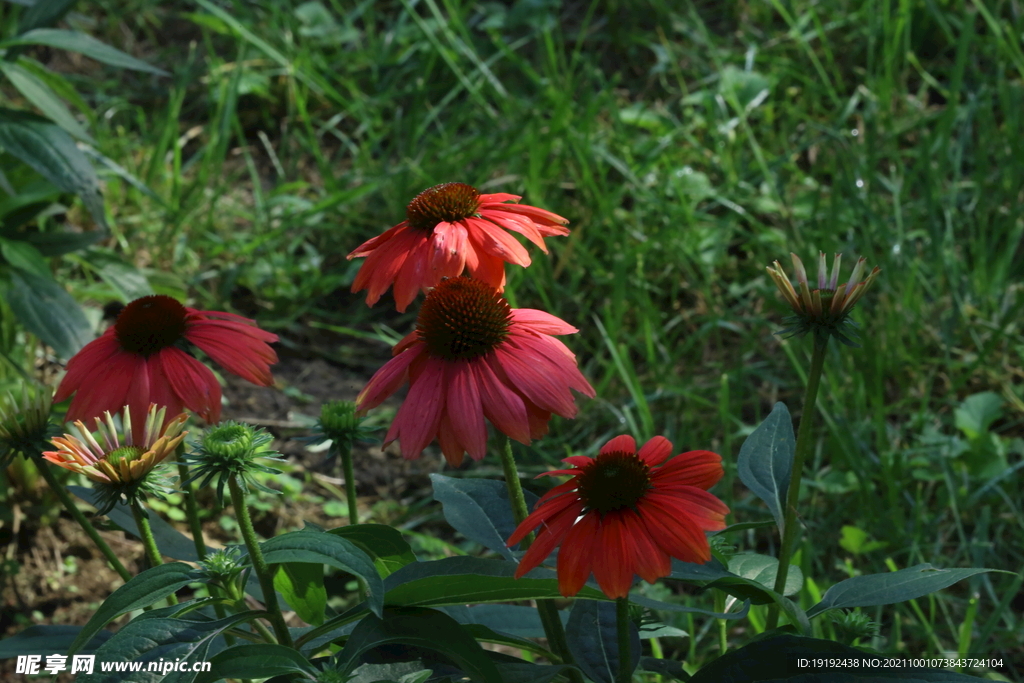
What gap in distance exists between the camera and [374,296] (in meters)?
0.91

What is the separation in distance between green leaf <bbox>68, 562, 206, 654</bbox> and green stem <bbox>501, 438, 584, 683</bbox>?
32 centimetres

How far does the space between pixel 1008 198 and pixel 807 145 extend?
1.74 ft

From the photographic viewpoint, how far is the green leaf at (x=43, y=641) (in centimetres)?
93

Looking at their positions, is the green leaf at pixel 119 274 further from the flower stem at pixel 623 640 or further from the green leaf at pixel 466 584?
the flower stem at pixel 623 640

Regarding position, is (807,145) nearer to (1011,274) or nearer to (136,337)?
(1011,274)

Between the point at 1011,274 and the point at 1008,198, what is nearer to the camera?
the point at 1011,274

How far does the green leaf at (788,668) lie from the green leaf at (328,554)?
1.14ft

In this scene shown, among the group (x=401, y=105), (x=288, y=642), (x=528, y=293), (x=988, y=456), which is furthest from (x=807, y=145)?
(x=288, y=642)

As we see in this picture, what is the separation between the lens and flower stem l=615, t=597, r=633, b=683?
82cm

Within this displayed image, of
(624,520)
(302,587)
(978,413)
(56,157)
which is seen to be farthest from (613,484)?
(56,157)

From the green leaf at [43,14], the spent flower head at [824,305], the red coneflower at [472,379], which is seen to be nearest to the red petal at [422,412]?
the red coneflower at [472,379]

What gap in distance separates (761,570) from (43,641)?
0.82 m

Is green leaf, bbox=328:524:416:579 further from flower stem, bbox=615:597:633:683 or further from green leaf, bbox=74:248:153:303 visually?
green leaf, bbox=74:248:153:303

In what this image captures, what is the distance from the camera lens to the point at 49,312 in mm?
1784
